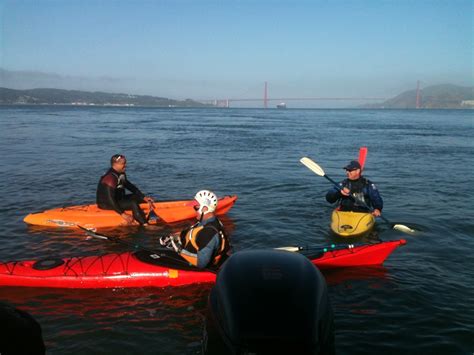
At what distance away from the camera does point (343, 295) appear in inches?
228

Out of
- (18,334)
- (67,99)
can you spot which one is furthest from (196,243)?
(67,99)

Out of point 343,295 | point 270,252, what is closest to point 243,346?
point 270,252

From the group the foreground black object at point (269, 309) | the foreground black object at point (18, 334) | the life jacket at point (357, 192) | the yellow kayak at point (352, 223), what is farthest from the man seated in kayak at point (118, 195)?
the foreground black object at point (18, 334)

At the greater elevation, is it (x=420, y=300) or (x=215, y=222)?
(x=215, y=222)

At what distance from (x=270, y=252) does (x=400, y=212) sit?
7.11 meters

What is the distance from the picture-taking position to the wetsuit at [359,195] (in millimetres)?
8055

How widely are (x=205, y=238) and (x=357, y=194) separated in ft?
13.3

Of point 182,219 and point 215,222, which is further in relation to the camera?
point 182,219

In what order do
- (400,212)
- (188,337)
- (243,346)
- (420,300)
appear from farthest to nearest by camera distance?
(400,212)
(420,300)
(188,337)
(243,346)

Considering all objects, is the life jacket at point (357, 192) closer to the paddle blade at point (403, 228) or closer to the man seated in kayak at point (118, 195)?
the paddle blade at point (403, 228)

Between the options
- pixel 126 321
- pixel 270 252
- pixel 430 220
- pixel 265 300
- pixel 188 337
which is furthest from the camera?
pixel 430 220

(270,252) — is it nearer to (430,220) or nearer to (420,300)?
(420,300)

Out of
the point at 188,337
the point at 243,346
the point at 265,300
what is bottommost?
the point at 188,337

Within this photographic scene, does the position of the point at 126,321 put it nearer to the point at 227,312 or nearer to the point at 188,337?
the point at 188,337
